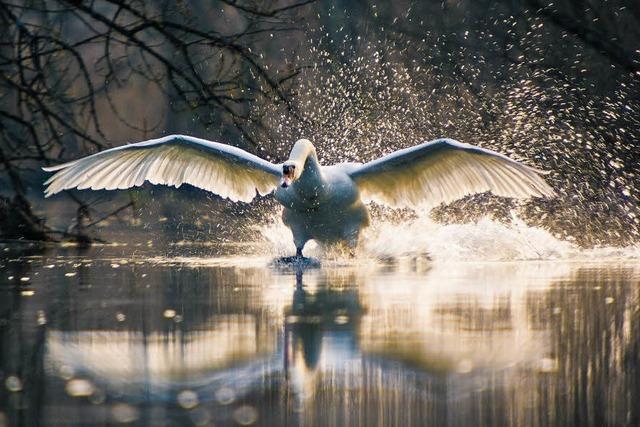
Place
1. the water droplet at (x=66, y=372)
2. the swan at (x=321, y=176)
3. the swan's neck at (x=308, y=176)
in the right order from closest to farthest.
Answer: the water droplet at (x=66, y=372) < the swan's neck at (x=308, y=176) < the swan at (x=321, y=176)

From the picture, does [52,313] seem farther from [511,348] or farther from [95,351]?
[511,348]

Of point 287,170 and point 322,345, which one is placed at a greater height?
point 287,170

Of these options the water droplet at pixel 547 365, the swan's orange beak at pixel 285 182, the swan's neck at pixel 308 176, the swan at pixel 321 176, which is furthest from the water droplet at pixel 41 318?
the swan's neck at pixel 308 176

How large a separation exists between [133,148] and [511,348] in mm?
7585

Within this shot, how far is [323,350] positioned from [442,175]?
23.4 ft

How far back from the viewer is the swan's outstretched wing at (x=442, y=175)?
41.3 ft

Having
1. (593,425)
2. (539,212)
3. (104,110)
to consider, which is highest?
(104,110)

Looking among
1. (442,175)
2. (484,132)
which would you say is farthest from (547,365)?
(484,132)

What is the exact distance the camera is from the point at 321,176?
12.5m

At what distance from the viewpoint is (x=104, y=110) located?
37.5 metres

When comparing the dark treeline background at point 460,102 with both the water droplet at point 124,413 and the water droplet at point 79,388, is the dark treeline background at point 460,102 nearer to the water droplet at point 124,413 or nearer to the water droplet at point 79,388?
the water droplet at point 79,388

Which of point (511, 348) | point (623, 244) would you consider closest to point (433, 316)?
point (511, 348)

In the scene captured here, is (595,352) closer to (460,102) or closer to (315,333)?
(315,333)

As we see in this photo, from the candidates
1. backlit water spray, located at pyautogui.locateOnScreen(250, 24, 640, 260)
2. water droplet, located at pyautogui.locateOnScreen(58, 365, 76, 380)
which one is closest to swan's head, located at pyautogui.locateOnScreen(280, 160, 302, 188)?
backlit water spray, located at pyautogui.locateOnScreen(250, 24, 640, 260)
